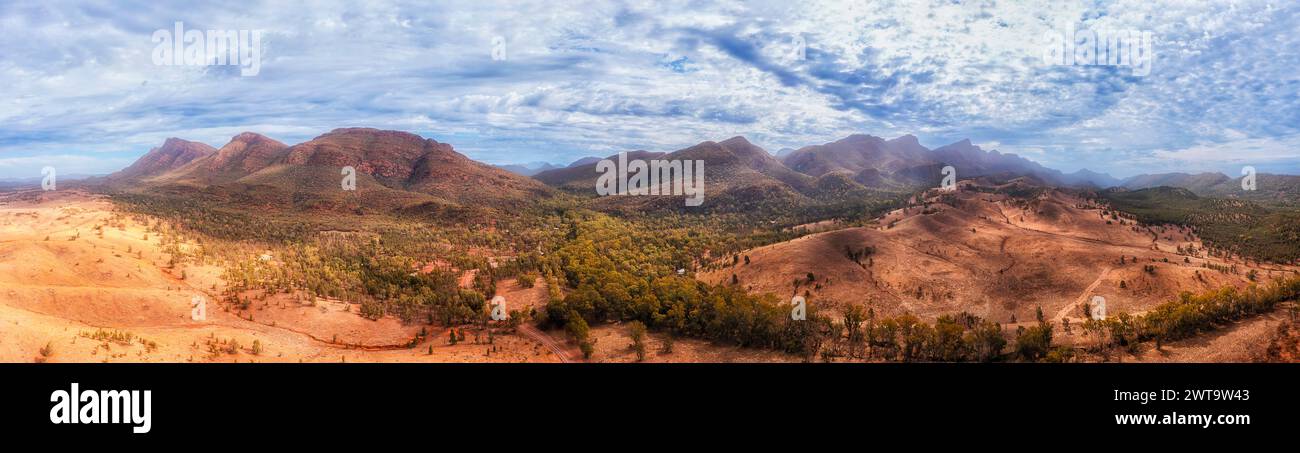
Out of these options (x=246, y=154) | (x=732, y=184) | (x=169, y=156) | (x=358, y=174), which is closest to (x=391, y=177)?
(x=358, y=174)

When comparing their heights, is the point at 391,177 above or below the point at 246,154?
below

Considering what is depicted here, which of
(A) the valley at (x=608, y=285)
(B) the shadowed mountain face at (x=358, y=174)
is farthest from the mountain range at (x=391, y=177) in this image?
(A) the valley at (x=608, y=285)

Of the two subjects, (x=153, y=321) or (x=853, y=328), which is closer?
(x=153, y=321)

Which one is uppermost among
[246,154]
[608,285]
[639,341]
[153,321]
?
[246,154]

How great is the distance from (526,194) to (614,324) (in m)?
99.3

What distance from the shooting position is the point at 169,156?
17912cm

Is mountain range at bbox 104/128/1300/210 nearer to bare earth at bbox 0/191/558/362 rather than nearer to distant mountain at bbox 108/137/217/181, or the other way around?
distant mountain at bbox 108/137/217/181

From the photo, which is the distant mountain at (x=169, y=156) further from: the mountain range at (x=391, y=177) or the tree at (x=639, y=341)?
the tree at (x=639, y=341)

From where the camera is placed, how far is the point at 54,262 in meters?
27.0

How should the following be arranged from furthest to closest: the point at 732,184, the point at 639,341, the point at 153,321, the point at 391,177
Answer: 1. the point at 732,184
2. the point at 391,177
3. the point at 639,341
4. the point at 153,321

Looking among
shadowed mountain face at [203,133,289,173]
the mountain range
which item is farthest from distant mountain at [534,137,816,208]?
shadowed mountain face at [203,133,289,173]

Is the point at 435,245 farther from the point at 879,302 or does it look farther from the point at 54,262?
the point at 879,302

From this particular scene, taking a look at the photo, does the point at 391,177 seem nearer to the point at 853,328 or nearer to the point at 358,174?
the point at 358,174

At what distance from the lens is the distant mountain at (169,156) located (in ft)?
566
